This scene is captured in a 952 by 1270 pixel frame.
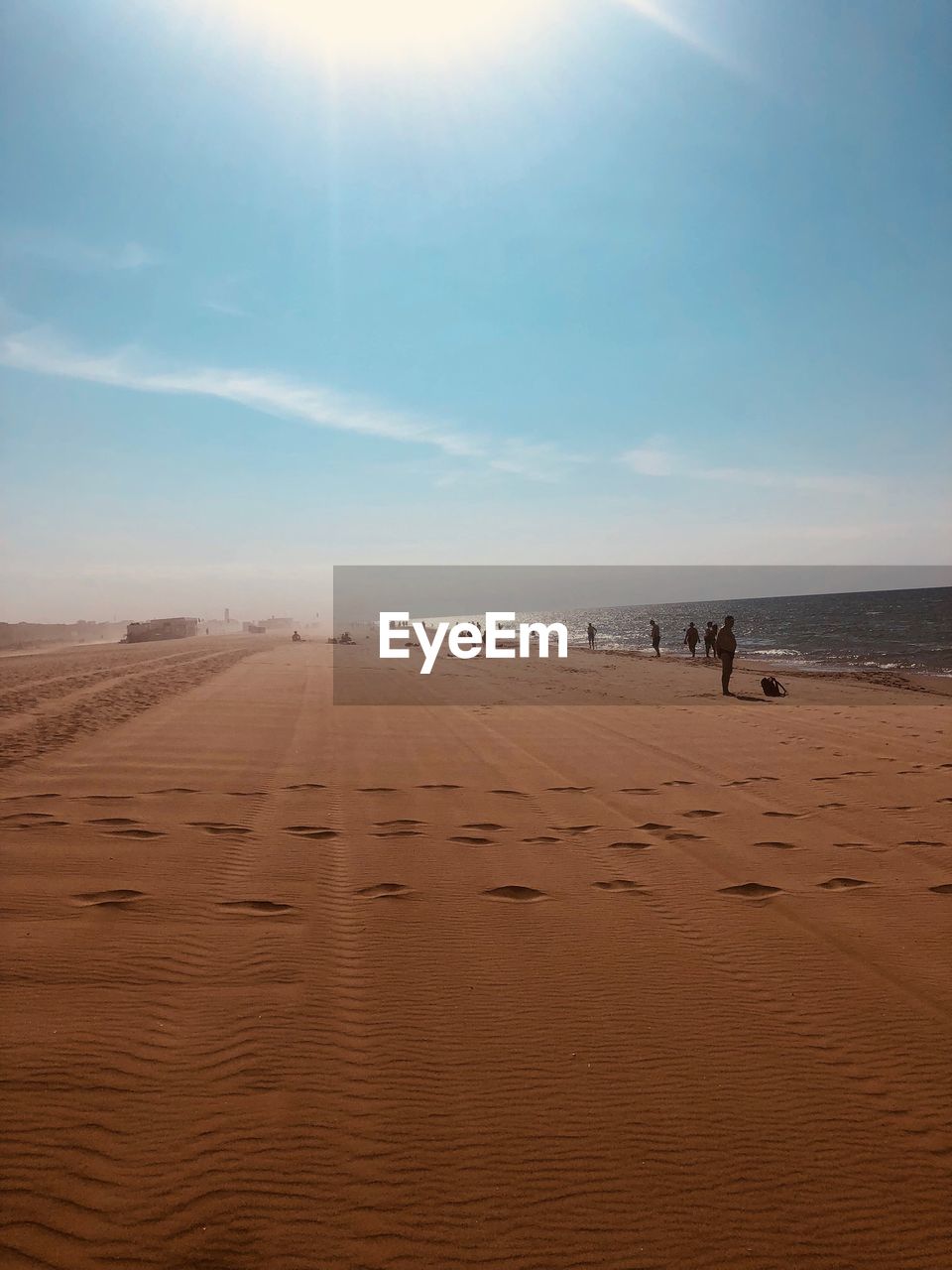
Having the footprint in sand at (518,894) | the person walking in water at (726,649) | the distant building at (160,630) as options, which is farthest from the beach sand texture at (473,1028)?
the distant building at (160,630)

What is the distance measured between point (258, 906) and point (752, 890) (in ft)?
12.6

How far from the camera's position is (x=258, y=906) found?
5.70 m

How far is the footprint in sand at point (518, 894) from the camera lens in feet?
19.7

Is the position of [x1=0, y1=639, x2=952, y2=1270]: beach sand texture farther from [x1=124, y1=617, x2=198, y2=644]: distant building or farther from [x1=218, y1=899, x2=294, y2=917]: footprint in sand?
[x1=124, y1=617, x2=198, y2=644]: distant building

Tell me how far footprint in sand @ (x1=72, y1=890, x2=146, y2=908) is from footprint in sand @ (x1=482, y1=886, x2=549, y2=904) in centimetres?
263

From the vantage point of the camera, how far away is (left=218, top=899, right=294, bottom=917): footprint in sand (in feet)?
18.3

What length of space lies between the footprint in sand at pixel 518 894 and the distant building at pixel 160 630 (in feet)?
224

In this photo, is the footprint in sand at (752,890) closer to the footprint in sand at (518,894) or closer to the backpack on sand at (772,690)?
the footprint in sand at (518,894)

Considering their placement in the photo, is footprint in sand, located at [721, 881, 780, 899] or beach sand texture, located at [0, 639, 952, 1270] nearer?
beach sand texture, located at [0, 639, 952, 1270]

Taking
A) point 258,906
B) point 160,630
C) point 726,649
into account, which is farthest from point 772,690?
point 160,630

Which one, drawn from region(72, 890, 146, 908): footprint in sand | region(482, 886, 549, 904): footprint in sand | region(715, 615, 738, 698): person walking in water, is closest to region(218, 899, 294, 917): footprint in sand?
region(72, 890, 146, 908): footprint in sand

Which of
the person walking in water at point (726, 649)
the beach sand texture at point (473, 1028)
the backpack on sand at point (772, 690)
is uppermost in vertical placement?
the person walking in water at point (726, 649)

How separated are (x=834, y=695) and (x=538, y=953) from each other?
60.0 feet

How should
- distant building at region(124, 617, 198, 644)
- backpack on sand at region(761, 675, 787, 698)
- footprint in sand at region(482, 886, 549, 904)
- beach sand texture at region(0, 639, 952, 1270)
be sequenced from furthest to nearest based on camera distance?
distant building at region(124, 617, 198, 644) < backpack on sand at region(761, 675, 787, 698) < footprint in sand at region(482, 886, 549, 904) < beach sand texture at region(0, 639, 952, 1270)
